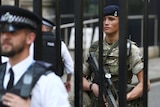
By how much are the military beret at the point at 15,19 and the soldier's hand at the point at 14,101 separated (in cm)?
35

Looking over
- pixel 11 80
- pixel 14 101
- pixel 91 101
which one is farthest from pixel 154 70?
pixel 14 101

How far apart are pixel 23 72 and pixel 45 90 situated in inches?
6.2

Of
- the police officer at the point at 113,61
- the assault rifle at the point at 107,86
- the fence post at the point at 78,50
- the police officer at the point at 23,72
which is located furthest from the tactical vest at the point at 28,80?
the police officer at the point at 113,61

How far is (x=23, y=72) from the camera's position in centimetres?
248

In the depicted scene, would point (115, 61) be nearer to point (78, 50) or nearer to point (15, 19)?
point (78, 50)

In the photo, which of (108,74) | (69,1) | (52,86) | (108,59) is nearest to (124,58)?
(52,86)

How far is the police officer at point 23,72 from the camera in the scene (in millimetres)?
2412

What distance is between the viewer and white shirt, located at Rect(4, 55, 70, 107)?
244 centimetres

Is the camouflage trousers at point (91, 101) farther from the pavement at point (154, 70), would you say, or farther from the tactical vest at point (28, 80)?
the pavement at point (154, 70)

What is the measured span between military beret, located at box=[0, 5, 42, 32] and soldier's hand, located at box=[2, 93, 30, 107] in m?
0.35

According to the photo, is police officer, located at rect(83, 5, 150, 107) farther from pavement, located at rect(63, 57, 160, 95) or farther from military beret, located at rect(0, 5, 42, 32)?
pavement, located at rect(63, 57, 160, 95)

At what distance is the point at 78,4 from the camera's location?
288 cm

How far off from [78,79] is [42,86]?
54cm

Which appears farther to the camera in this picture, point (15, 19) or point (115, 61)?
point (115, 61)
